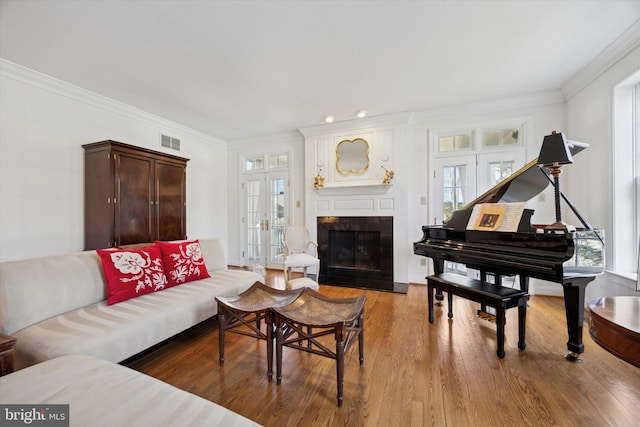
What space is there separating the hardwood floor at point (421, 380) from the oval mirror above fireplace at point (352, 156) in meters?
2.65

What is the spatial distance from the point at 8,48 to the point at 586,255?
206 inches

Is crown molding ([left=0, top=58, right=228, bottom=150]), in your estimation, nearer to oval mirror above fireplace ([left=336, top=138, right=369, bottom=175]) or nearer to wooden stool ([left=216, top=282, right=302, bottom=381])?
oval mirror above fireplace ([left=336, top=138, right=369, bottom=175])

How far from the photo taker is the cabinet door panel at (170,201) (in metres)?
3.61

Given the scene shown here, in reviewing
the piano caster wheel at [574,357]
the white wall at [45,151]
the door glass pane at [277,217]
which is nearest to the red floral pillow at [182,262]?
the white wall at [45,151]

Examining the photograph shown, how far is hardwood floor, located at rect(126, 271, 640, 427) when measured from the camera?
1407mm

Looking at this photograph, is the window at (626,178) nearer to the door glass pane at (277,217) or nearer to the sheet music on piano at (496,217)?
the sheet music on piano at (496,217)

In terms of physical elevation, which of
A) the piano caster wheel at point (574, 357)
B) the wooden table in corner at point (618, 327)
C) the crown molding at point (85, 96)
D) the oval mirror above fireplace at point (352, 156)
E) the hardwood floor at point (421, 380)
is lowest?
the hardwood floor at point (421, 380)

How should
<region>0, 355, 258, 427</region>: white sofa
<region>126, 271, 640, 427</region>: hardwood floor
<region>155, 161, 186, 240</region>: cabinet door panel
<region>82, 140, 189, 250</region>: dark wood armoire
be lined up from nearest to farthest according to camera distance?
<region>0, 355, 258, 427</region>: white sofa, <region>126, 271, 640, 427</region>: hardwood floor, <region>82, 140, 189, 250</region>: dark wood armoire, <region>155, 161, 186, 240</region>: cabinet door panel

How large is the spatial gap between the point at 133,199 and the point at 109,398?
Answer: 3.00 metres

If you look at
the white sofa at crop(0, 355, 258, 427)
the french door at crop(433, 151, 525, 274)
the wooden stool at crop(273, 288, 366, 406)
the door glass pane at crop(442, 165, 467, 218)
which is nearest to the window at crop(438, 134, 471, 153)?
the french door at crop(433, 151, 525, 274)

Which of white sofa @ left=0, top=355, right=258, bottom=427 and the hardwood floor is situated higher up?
white sofa @ left=0, top=355, right=258, bottom=427

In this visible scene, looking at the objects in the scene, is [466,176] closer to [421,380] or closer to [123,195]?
[421,380]

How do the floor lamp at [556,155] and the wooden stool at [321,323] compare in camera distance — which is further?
the floor lamp at [556,155]

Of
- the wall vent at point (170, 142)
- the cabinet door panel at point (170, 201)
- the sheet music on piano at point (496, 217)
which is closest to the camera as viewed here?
the sheet music on piano at point (496, 217)
